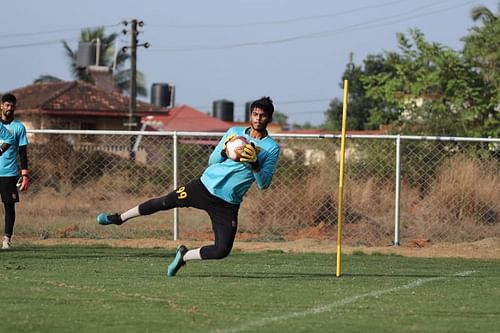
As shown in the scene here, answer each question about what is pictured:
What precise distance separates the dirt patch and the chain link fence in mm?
607

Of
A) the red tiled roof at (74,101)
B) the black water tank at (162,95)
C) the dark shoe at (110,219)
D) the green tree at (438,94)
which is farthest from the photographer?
the black water tank at (162,95)

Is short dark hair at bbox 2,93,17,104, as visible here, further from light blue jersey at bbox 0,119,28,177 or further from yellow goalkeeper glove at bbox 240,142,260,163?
yellow goalkeeper glove at bbox 240,142,260,163

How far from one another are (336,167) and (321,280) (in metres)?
8.65

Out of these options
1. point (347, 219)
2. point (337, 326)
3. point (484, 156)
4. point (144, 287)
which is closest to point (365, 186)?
point (347, 219)

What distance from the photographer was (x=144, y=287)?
10.1 m

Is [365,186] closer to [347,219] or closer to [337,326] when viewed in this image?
[347,219]

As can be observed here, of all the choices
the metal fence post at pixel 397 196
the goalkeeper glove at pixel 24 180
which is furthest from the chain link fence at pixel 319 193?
the goalkeeper glove at pixel 24 180

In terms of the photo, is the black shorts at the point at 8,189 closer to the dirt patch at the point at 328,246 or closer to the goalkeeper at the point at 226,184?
the dirt patch at the point at 328,246

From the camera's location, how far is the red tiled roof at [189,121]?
215 feet

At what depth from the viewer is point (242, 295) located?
966 cm

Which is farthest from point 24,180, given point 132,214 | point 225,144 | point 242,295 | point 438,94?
point 438,94

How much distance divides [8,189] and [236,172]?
4.75 meters

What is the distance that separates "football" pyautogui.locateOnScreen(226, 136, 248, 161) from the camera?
1007 centimetres

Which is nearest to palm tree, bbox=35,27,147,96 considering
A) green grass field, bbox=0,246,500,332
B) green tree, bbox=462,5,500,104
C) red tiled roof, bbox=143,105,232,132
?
red tiled roof, bbox=143,105,232,132
